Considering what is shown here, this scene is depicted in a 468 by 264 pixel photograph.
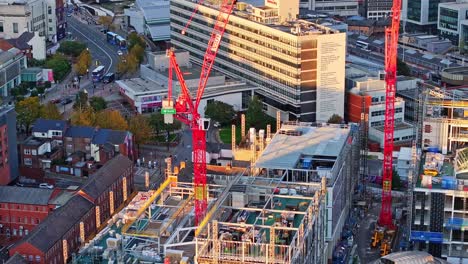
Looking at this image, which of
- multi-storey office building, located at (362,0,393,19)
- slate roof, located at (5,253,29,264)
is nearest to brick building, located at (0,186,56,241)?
slate roof, located at (5,253,29,264)

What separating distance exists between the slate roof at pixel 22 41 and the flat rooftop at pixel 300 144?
2448 centimetres

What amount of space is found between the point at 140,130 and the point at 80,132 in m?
3.01

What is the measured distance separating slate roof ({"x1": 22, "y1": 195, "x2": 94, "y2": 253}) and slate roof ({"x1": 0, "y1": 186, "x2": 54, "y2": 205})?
5.22 ft

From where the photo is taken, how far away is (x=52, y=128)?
129 feet

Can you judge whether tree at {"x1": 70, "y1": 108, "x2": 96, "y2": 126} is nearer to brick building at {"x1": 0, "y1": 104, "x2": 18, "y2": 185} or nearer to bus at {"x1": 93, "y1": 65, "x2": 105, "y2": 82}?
brick building at {"x1": 0, "y1": 104, "x2": 18, "y2": 185}

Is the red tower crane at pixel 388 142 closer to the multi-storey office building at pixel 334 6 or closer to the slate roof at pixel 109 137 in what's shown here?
the slate roof at pixel 109 137

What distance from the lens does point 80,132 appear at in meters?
38.8

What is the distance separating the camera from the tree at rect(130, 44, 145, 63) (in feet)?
182

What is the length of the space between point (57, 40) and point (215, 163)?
28.2 m

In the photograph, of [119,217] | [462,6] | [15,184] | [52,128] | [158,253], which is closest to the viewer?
[158,253]

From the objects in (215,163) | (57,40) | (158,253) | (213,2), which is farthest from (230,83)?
(158,253)

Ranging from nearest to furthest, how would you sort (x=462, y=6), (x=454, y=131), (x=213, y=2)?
1. (x=454, y=131)
2. (x=213, y=2)
3. (x=462, y=6)

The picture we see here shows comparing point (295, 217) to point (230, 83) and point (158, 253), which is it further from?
point (230, 83)

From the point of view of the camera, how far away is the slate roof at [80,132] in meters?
38.7
